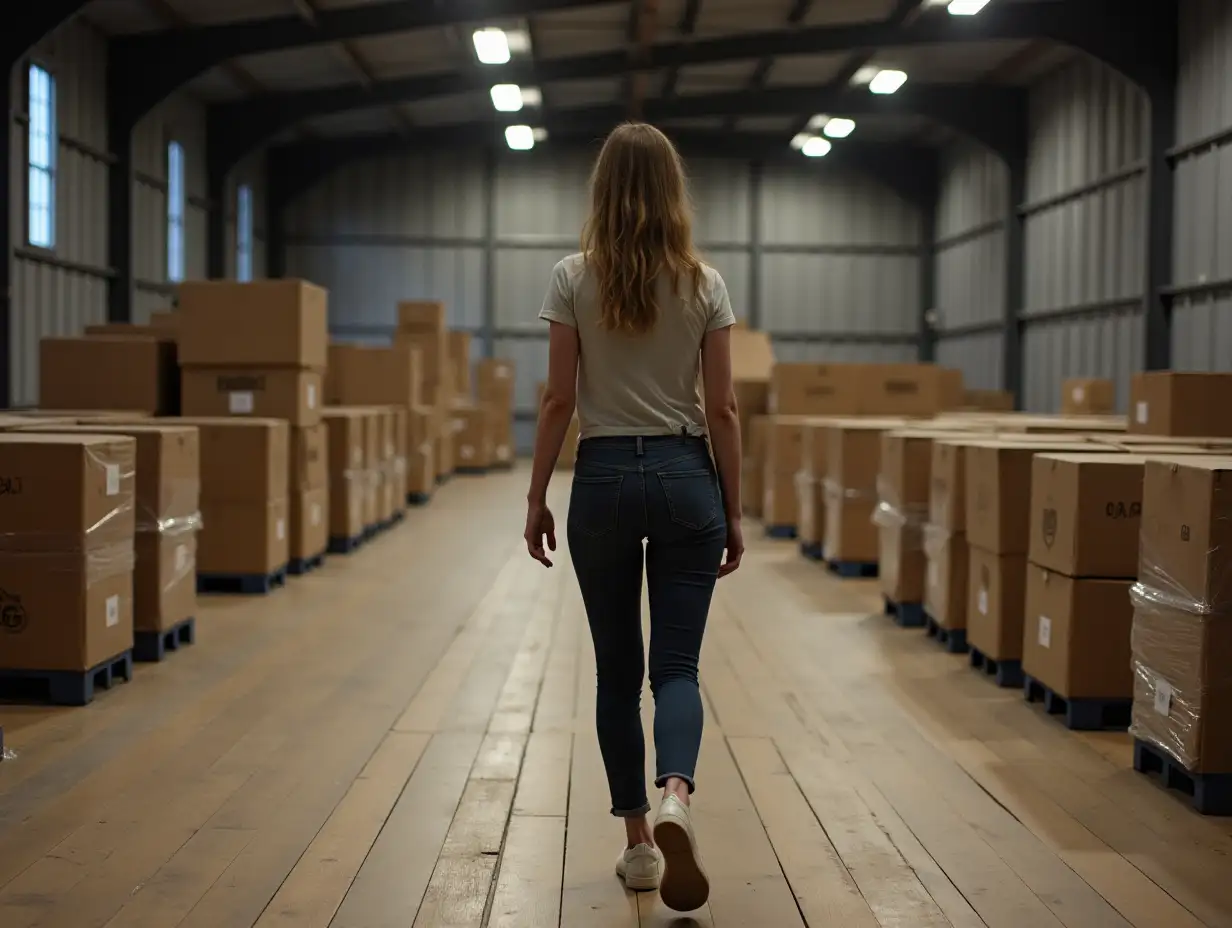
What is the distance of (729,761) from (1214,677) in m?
1.44

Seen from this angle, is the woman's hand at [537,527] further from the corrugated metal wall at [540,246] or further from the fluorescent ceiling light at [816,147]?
the corrugated metal wall at [540,246]

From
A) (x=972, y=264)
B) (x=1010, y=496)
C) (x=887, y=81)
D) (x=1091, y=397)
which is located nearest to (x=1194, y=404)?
(x=1010, y=496)

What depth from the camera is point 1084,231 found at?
16.7 m

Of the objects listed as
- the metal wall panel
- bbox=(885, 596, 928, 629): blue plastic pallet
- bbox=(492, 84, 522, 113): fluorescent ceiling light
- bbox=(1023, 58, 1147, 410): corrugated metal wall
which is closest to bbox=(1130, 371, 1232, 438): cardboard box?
bbox=(885, 596, 928, 629): blue plastic pallet

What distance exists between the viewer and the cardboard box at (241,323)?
830 cm

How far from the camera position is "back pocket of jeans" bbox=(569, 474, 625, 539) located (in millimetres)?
3012

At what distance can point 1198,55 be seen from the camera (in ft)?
42.9

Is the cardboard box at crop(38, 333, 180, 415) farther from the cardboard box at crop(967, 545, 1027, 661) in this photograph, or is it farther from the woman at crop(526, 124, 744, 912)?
the woman at crop(526, 124, 744, 912)

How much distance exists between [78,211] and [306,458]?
6846 millimetres

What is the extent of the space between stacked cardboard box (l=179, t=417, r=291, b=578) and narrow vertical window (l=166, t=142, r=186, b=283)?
10.3 m

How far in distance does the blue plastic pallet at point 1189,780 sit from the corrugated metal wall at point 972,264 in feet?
50.6

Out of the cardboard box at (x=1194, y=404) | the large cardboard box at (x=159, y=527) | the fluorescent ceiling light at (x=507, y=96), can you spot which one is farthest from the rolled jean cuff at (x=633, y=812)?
the fluorescent ceiling light at (x=507, y=96)

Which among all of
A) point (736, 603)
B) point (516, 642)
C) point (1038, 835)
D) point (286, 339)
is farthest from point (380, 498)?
point (1038, 835)

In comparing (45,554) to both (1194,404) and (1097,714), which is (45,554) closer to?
(1097,714)
